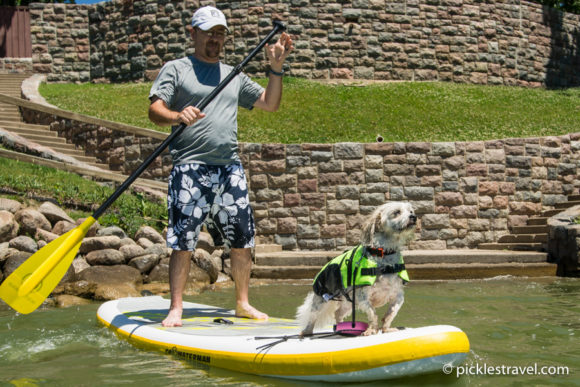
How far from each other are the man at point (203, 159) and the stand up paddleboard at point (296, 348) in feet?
1.03

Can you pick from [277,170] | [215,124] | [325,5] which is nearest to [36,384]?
[215,124]

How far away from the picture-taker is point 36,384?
4473mm

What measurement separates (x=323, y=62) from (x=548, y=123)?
7636 mm

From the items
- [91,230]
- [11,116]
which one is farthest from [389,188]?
[11,116]

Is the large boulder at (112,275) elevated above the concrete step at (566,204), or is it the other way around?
the concrete step at (566,204)

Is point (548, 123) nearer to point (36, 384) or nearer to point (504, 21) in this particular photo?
point (504, 21)

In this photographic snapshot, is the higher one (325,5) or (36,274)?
(325,5)

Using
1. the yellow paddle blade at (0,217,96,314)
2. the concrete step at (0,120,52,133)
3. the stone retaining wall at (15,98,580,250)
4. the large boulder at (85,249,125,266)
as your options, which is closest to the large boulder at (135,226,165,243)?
the large boulder at (85,249,125,266)

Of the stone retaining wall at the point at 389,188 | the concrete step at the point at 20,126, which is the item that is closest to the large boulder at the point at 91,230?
the stone retaining wall at the point at 389,188

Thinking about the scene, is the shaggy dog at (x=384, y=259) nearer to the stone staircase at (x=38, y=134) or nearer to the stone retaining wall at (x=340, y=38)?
the stone staircase at (x=38, y=134)

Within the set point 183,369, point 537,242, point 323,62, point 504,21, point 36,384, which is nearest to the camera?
point 36,384

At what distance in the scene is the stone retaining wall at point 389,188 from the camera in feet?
41.8

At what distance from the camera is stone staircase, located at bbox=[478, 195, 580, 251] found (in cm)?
1235

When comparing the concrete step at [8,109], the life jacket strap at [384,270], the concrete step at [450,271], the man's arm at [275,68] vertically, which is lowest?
the concrete step at [450,271]
